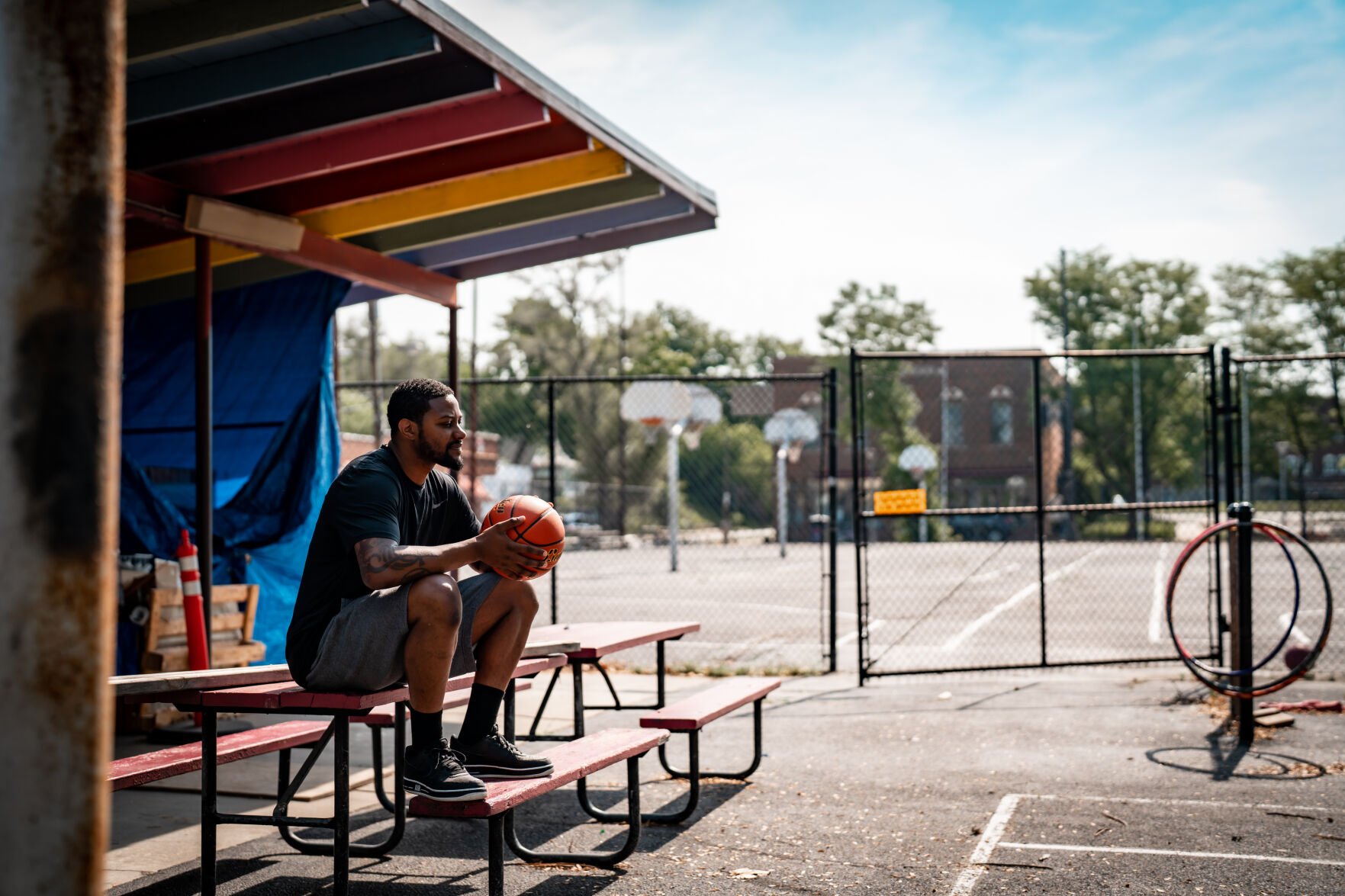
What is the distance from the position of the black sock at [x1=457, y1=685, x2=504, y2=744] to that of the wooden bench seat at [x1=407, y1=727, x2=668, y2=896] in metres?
0.27

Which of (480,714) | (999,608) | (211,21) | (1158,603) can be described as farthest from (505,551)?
(1158,603)

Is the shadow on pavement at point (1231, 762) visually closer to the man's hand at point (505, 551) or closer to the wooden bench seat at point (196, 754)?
the man's hand at point (505, 551)

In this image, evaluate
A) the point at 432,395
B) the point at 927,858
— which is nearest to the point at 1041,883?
the point at 927,858

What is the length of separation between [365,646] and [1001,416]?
5243cm

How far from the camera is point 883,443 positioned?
55.5 m

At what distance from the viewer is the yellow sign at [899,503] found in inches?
398

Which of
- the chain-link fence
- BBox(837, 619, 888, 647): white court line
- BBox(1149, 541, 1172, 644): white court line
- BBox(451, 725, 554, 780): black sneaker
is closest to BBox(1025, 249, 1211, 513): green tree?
the chain-link fence

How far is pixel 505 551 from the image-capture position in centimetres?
424

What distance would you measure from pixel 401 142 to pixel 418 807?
4.83 m

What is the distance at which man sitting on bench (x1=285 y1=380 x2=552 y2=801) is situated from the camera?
4.18m

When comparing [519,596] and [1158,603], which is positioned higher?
[519,596]

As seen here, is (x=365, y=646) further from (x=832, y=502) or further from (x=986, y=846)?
(x=832, y=502)

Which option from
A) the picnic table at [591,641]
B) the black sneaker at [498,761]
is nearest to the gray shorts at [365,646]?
the black sneaker at [498,761]

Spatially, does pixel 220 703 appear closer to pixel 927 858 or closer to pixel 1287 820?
pixel 927 858
